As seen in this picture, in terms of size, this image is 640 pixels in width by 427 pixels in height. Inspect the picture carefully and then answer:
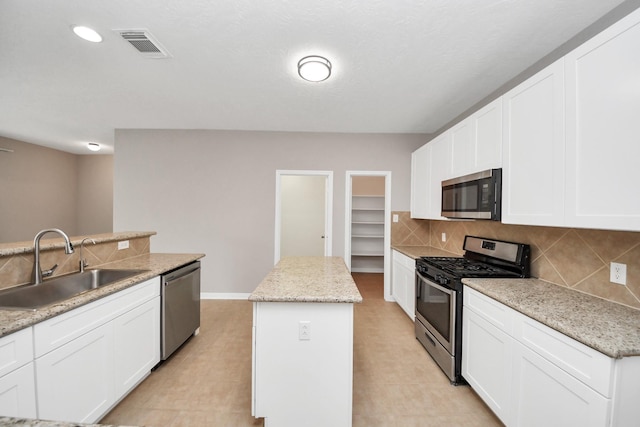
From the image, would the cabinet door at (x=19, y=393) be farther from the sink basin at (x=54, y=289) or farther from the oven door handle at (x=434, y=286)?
the oven door handle at (x=434, y=286)

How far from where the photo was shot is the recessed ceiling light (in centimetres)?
177

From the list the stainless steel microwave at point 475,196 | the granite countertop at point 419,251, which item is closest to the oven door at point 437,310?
the granite countertop at point 419,251

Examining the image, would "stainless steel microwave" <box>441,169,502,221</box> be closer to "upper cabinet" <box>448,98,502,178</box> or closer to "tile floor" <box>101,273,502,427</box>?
"upper cabinet" <box>448,98,502,178</box>

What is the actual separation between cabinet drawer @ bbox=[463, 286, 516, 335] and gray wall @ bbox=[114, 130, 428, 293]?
222 centimetres

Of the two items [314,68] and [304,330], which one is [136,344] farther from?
[314,68]

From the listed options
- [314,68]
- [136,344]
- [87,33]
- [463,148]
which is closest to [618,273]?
[463,148]

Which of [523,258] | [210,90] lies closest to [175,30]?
[210,90]

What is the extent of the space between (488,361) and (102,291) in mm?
2535

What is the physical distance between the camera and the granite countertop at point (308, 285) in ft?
4.83

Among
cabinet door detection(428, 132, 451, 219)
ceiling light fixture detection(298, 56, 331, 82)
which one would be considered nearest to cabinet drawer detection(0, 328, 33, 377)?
ceiling light fixture detection(298, 56, 331, 82)

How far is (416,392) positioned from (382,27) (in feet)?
8.89

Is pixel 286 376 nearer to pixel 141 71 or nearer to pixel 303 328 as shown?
pixel 303 328

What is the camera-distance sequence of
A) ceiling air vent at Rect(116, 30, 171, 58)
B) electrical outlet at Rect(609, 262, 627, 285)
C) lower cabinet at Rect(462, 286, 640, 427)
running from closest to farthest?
lower cabinet at Rect(462, 286, 640, 427)
electrical outlet at Rect(609, 262, 627, 285)
ceiling air vent at Rect(116, 30, 171, 58)

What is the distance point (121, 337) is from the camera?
1.73m
